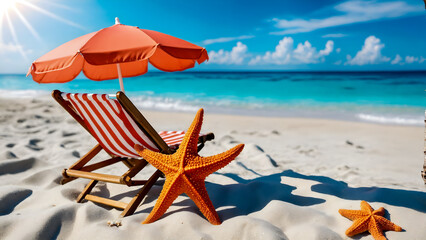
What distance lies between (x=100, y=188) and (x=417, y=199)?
10.7 ft

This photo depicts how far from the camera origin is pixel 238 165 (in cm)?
420

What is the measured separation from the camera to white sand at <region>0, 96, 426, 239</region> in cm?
223

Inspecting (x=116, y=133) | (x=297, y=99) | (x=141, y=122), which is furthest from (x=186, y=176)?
(x=297, y=99)

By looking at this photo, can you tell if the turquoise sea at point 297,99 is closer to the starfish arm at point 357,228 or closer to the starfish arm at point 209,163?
the starfish arm at point 357,228

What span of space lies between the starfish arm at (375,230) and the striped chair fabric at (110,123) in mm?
1808

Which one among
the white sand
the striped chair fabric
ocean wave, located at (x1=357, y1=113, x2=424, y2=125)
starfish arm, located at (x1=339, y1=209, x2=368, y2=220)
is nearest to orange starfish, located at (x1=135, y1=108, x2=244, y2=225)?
the white sand

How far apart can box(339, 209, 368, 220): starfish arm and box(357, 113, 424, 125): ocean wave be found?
730 cm

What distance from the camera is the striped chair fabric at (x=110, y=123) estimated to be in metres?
2.51

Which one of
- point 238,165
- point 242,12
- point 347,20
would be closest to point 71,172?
point 238,165

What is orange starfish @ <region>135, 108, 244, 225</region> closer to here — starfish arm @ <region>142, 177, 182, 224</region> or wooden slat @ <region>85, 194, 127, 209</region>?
starfish arm @ <region>142, 177, 182, 224</region>

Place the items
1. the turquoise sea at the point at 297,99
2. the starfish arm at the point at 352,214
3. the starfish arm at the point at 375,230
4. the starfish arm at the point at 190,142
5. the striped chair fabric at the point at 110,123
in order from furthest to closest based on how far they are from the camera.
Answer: the turquoise sea at the point at 297,99, the striped chair fabric at the point at 110,123, the starfish arm at the point at 190,142, the starfish arm at the point at 352,214, the starfish arm at the point at 375,230

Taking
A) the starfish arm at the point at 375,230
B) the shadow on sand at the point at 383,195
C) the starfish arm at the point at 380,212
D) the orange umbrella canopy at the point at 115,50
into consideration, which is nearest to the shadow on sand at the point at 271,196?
the shadow on sand at the point at 383,195

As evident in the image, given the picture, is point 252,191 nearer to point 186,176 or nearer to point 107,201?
point 186,176

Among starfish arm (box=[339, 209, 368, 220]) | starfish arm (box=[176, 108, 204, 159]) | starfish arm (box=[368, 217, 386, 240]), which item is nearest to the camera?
starfish arm (box=[368, 217, 386, 240])
